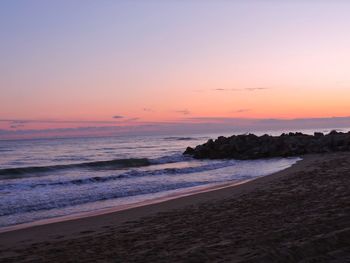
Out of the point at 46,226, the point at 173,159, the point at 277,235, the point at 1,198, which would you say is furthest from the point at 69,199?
the point at 173,159

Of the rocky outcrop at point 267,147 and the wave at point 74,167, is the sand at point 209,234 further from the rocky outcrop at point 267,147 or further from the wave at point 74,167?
the rocky outcrop at point 267,147

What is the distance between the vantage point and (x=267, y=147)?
34.0 metres

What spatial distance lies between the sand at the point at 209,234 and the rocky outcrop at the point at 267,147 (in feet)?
72.2

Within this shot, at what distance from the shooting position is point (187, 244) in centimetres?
664

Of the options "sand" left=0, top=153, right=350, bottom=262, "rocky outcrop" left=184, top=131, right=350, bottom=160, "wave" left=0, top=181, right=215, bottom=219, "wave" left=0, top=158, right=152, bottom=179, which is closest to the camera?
"sand" left=0, top=153, right=350, bottom=262

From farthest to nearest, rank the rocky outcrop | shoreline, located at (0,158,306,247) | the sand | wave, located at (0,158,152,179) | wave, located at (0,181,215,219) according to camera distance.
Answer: the rocky outcrop, wave, located at (0,158,152,179), wave, located at (0,181,215,219), shoreline, located at (0,158,306,247), the sand

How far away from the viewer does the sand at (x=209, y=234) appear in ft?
18.7

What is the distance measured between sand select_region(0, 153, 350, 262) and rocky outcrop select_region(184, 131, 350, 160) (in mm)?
22001

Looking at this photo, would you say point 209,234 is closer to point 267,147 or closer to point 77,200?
point 77,200

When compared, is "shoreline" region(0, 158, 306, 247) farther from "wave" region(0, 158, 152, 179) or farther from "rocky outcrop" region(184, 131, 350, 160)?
"rocky outcrop" region(184, 131, 350, 160)

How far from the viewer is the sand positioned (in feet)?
18.7

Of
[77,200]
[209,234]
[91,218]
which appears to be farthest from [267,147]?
[209,234]

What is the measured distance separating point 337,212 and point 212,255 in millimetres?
3054

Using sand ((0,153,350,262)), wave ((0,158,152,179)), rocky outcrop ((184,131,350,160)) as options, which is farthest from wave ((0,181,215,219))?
rocky outcrop ((184,131,350,160))
